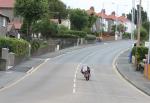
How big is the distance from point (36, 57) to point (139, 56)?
55.9 feet

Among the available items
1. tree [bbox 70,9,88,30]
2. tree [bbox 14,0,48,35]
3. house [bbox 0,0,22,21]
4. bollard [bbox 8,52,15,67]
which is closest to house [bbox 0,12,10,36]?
tree [bbox 14,0,48,35]

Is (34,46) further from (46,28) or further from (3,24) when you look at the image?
(46,28)

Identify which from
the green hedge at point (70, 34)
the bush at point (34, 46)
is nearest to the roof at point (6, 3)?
the green hedge at point (70, 34)

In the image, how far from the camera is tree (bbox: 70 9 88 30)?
13738 cm

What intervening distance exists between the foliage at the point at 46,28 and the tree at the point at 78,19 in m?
24.8

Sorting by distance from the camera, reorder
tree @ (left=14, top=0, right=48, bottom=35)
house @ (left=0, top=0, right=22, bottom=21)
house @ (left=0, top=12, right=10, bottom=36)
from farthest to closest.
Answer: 1. house @ (left=0, top=0, right=22, bottom=21)
2. tree @ (left=14, top=0, right=48, bottom=35)
3. house @ (left=0, top=12, right=10, bottom=36)

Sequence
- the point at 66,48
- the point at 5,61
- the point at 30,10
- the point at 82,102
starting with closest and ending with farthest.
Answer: the point at 82,102 < the point at 5,61 < the point at 30,10 < the point at 66,48

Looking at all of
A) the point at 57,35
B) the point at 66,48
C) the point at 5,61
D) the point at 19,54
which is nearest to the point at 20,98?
the point at 5,61

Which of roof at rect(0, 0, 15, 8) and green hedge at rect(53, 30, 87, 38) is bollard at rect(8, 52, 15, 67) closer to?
green hedge at rect(53, 30, 87, 38)

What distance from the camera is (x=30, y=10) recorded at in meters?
82.1

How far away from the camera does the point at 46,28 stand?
11094 cm

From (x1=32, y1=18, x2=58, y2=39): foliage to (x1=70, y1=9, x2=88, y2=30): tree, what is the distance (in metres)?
24.8

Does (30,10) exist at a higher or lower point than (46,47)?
higher

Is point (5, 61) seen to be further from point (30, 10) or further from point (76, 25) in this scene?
point (76, 25)
